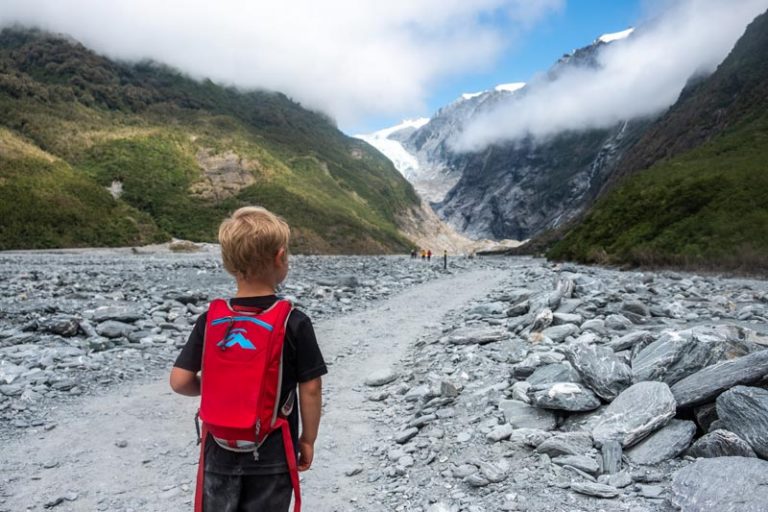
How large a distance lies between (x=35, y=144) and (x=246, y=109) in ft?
320

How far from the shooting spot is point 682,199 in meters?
40.0

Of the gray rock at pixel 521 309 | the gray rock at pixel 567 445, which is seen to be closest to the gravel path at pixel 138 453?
the gray rock at pixel 567 445

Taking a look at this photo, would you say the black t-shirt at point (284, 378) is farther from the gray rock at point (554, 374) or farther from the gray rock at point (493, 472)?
the gray rock at point (554, 374)

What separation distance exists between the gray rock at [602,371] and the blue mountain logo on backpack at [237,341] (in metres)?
5.19

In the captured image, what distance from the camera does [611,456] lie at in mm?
4945

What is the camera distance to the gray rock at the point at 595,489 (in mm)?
4391

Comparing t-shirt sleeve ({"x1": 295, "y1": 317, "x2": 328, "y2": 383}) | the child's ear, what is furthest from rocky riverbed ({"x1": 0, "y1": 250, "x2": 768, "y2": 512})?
the child's ear

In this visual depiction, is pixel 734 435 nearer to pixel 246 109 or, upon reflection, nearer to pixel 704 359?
pixel 704 359

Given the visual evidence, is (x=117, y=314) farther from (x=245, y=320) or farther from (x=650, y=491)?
(x=650, y=491)

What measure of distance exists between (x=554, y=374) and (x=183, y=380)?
18.7 ft

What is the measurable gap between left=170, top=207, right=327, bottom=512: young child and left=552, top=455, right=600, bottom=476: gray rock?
3.25m

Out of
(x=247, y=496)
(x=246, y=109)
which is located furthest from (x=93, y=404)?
(x=246, y=109)

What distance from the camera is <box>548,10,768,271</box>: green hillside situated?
3075cm

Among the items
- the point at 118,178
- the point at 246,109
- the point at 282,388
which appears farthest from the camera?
the point at 246,109
